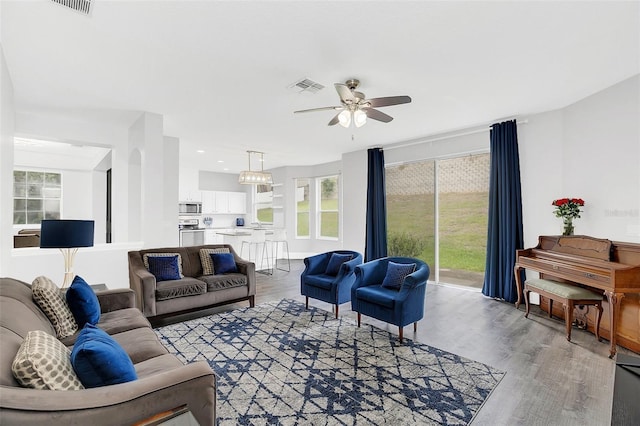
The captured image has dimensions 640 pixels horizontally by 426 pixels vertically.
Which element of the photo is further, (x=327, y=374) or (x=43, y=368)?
(x=327, y=374)

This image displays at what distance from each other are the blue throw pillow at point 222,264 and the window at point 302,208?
15.6 feet

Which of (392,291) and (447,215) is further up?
(447,215)

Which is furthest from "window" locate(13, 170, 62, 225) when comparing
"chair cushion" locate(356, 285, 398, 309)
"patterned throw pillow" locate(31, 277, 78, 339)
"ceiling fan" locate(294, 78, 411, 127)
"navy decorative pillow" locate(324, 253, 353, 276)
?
"chair cushion" locate(356, 285, 398, 309)

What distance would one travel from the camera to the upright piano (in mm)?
2852

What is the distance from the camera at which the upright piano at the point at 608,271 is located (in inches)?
112

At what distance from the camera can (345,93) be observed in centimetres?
276

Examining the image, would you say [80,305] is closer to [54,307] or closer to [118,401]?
[54,307]

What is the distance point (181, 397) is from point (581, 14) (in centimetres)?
349

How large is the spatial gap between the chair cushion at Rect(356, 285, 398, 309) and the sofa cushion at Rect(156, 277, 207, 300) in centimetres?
196

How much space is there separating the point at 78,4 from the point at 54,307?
7.03 feet

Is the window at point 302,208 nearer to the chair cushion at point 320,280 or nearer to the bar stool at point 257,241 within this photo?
the bar stool at point 257,241

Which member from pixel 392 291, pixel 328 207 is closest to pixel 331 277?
pixel 392 291

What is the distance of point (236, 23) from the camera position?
2.28m

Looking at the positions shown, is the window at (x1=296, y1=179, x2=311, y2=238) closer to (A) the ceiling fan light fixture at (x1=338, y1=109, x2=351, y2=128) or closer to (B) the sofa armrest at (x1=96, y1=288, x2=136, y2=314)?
(A) the ceiling fan light fixture at (x1=338, y1=109, x2=351, y2=128)
